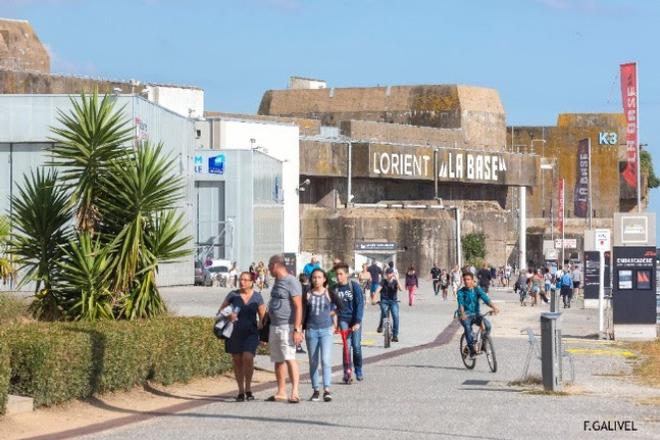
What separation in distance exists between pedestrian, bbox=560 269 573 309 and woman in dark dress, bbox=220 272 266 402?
3657 cm

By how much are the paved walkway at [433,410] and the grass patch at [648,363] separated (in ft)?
0.91

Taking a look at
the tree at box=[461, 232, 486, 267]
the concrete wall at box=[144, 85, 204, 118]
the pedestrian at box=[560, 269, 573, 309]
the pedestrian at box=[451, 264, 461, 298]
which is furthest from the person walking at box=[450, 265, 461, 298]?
the tree at box=[461, 232, 486, 267]

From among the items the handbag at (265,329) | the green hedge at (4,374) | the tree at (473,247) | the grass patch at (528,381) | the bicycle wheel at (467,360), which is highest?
the tree at (473,247)

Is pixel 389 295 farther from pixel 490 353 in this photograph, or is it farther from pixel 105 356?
pixel 105 356

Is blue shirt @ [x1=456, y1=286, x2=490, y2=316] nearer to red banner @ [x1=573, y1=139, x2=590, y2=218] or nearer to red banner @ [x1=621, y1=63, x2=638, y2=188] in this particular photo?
red banner @ [x1=621, y1=63, x2=638, y2=188]

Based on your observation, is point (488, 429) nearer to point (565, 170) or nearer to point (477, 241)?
point (477, 241)

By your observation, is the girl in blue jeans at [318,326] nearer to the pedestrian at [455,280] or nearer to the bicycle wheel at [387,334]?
the bicycle wheel at [387,334]

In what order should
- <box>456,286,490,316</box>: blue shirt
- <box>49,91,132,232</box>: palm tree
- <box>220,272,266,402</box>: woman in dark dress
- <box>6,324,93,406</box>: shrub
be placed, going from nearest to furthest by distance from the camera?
<box>6,324,93,406</box>: shrub < <box>220,272,266,402</box>: woman in dark dress < <box>49,91,132,232</box>: palm tree < <box>456,286,490,316</box>: blue shirt

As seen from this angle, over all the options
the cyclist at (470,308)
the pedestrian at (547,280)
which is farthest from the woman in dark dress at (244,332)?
the pedestrian at (547,280)

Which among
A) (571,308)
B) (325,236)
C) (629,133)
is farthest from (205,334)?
(325,236)

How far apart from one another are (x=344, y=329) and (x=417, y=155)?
228 feet

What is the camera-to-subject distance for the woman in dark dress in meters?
16.8

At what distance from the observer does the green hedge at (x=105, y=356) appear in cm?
1488

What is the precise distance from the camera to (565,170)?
4483 inches
